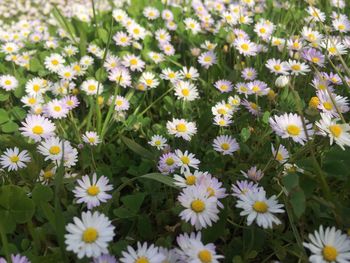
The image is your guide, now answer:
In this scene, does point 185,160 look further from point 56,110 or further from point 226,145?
point 56,110

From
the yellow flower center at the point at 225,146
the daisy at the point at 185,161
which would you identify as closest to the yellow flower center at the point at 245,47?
the yellow flower center at the point at 225,146

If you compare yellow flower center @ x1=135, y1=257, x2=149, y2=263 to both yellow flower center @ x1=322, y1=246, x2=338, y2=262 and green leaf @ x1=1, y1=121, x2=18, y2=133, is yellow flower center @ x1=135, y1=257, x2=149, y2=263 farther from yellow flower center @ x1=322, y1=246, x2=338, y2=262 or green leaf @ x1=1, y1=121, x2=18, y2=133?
green leaf @ x1=1, y1=121, x2=18, y2=133

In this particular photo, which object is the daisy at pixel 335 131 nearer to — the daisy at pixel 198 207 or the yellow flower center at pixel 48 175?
the daisy at pixel 198 207

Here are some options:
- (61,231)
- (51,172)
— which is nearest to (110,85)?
(51,172)

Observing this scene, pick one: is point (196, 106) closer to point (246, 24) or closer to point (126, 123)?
point (126, 123)

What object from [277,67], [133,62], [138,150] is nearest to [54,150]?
[138,150]

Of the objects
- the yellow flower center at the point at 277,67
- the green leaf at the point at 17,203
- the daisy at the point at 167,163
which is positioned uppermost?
the yellow flower center at the point at 277,67
